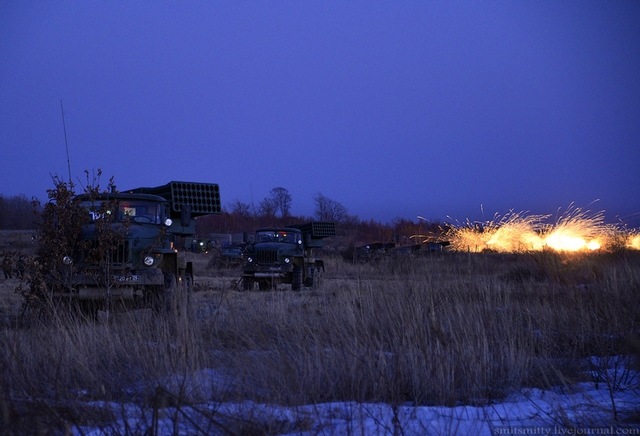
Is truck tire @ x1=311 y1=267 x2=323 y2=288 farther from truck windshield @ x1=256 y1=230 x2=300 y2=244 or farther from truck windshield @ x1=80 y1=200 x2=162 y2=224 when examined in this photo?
truck windshield @ x1=80 y1=200 x2=162 y2=224

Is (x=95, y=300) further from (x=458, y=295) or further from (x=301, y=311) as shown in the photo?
(x=458, y=295)

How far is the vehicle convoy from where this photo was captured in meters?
7.56

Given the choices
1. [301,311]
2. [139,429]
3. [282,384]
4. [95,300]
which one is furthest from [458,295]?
[139,429]

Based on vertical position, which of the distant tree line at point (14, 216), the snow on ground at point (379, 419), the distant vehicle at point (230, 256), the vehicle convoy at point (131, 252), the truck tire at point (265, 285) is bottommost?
the truck tire at point (265, 285)

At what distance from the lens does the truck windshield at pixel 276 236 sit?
17766mm

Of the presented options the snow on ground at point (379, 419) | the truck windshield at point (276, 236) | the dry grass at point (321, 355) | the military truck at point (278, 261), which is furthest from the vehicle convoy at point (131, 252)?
the truck windshield at point (276, 236)

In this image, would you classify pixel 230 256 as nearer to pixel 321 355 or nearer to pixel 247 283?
pixel 247 283

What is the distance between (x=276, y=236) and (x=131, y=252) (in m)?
9.30

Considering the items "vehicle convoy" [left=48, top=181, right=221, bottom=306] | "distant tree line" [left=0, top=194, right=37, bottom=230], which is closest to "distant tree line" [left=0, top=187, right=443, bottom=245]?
"distant tree line" [left=0, top=194, right=37, bottom=230]

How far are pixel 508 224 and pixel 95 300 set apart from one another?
2699cm

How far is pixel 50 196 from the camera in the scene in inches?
293

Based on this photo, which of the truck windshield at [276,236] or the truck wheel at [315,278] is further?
the truck windshield at [276,236]

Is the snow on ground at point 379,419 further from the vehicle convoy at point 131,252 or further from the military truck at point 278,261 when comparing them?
the military truck at point 278,261

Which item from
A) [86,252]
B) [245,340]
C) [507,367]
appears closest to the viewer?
[507,367]
